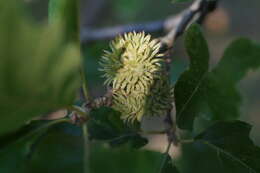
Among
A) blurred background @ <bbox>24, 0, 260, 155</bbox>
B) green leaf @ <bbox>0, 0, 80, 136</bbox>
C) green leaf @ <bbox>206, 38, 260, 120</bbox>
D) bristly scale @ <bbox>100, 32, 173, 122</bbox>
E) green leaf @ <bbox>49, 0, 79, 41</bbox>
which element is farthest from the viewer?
blurred background @ <bbox>24, 0, 260, 155</bbox>

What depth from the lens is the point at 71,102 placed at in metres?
0.68

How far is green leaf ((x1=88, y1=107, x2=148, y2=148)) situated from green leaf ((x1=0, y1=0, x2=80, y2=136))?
41 centimetres

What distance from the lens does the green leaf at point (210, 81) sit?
958 millimetres

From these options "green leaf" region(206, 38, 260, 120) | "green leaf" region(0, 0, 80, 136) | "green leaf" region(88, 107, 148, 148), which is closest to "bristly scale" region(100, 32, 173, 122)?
"green leaf" region(88, 107, 148, 148)

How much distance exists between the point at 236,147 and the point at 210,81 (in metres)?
0.16

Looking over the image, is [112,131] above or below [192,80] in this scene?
below

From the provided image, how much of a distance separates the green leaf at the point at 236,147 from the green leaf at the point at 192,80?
7 centimetres

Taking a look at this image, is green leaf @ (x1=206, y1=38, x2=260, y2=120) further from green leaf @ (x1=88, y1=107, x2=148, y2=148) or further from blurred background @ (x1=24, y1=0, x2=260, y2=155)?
blurred background @ (x1=24, y1=0, x2=260, y2=155)

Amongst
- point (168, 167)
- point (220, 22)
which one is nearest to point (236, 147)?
point (168, 167)

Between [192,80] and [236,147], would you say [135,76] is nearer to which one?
[192,80]

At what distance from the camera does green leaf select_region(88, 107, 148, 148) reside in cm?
98

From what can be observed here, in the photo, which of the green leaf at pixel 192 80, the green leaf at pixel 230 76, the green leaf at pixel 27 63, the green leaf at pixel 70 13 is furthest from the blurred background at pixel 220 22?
the green leaf at pixel 27 63

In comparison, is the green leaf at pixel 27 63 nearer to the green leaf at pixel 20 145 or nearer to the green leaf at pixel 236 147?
the green leaf at pixel 20 145

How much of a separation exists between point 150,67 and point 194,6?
1.53 feet
